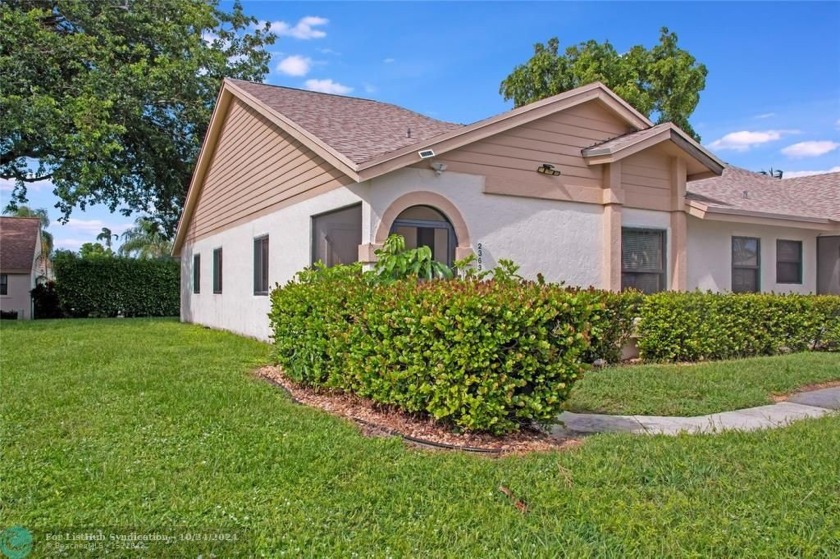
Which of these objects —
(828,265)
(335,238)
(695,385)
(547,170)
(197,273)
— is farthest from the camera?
(197,273)

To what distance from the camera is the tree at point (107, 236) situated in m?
43.9

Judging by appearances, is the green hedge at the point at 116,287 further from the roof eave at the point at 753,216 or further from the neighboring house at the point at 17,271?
the roof eave at the point at 753,216

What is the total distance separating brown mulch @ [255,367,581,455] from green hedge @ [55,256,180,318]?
20.7 meters

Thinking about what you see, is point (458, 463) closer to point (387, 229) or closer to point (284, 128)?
point (387, 229)

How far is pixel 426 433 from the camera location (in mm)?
5121

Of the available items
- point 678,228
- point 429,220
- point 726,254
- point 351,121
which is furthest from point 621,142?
point 351,121

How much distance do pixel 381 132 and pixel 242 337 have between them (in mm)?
5621

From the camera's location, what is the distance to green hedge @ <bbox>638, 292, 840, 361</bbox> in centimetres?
936

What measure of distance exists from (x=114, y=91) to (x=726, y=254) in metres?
17.1

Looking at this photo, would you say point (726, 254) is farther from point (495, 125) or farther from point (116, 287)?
point (116, 287)

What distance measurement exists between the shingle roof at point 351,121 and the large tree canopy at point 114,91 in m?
6.68

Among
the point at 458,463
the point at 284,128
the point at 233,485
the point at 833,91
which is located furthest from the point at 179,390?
the point at 833,91

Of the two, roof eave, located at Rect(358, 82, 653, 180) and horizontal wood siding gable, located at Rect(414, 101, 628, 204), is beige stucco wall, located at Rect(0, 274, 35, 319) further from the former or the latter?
horizontal wood siding gable, located at Rect(414, 101, 628, 204)

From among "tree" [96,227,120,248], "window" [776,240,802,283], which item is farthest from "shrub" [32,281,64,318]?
"window" [776,240,802,283]
